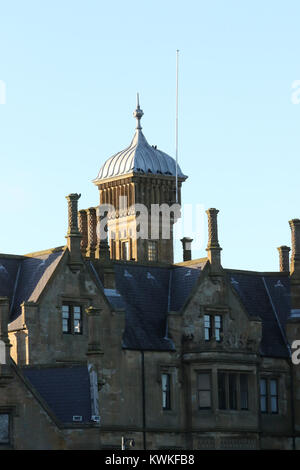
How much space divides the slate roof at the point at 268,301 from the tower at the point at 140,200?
22.9m

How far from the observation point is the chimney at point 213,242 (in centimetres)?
10825

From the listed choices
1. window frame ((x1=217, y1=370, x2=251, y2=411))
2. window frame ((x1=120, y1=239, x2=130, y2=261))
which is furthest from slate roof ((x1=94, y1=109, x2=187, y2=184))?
window frame ((x1=217, y1=370, x2=251, y2=411))

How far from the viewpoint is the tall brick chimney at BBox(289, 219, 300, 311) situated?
113 m

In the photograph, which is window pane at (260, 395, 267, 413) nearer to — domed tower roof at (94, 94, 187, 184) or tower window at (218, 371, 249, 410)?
tower window at (218, 371, 249, 410)

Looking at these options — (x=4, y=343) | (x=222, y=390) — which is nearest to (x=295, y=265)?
(x=222, y=390)

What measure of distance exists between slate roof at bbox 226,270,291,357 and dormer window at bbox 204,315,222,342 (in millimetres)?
3474

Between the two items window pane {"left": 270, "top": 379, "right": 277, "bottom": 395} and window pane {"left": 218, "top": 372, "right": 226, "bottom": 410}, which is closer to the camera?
window pane {"left": 218, "top": 372, "right": 226, "bottom": 410}

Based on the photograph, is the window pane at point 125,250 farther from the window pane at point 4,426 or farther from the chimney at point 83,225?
the window pane at point 4,426

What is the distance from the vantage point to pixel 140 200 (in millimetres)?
141500

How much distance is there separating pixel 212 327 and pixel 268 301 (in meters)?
7.68

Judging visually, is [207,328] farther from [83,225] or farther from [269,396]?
[83,225]

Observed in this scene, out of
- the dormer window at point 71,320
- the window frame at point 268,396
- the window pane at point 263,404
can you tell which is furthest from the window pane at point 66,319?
the window pane at point 263,404
